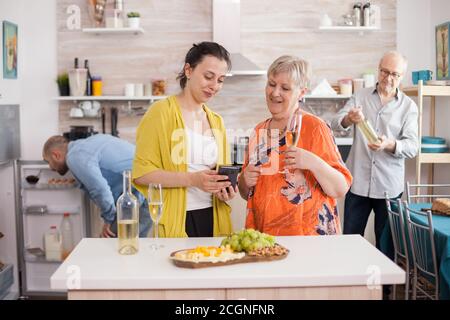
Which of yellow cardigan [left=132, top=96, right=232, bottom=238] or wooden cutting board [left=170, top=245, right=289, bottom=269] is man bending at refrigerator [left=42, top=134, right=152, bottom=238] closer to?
yellow cardigan [left=132, top=96, right=232, bottom=238]

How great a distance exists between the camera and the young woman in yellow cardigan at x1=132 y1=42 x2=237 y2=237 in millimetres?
2184

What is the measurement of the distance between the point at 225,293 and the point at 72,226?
2.83 m

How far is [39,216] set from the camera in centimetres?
429

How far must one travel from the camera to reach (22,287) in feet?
14.0

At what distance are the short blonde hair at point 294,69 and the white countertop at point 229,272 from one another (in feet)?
1.87

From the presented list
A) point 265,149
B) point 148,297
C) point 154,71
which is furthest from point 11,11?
point 148,297

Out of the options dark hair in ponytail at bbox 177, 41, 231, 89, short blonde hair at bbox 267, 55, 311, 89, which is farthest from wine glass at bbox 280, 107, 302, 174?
dark hair in ponytail at bbox 177, 41, 231, 89

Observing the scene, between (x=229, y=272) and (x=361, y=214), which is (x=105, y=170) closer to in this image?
(x=361, y=214)

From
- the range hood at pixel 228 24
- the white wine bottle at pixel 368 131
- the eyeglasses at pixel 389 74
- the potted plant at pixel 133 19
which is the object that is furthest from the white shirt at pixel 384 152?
the potted plant at pixel 133 19

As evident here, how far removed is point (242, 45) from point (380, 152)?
1.99m

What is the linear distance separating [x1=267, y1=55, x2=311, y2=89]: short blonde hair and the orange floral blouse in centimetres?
12

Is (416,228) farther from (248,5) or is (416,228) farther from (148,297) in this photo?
(248,5)

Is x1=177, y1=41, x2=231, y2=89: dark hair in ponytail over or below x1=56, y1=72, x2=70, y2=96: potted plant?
below

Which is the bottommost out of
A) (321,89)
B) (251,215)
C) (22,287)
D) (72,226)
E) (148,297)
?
(22,287)
